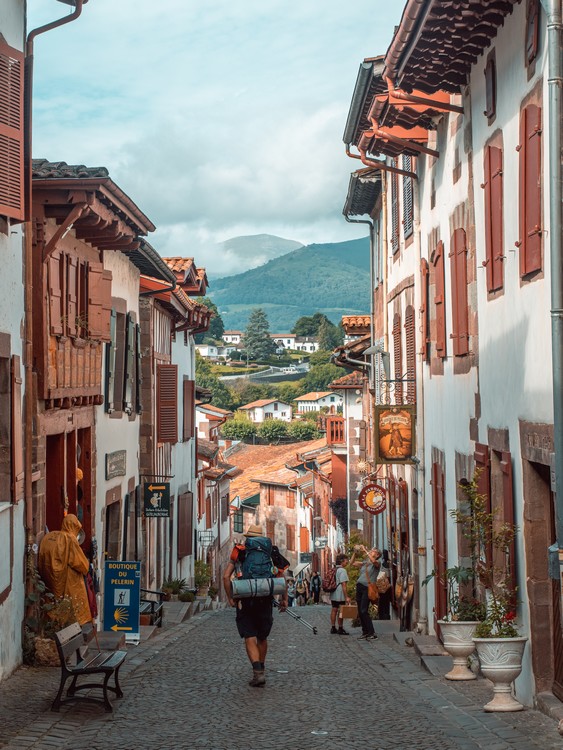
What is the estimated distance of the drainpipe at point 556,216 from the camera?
8.27 m

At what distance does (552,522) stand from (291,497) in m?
58.7

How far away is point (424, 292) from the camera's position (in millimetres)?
17734

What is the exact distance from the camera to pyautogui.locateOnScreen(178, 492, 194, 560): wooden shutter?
30.0 metres

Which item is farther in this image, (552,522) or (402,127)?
(402,127)

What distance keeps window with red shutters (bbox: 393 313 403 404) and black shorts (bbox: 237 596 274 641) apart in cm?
952

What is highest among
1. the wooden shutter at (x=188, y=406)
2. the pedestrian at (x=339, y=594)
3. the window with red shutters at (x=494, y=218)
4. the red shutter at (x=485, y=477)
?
the window with red shutters at (x=494, y=218)

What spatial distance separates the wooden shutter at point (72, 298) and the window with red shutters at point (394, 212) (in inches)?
311

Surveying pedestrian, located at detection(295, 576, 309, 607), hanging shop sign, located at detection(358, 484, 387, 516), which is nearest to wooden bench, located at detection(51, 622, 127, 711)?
hanging shop sign, located at detection(358, 484, 387, 516)

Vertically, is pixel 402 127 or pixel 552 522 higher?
pixel 402 127

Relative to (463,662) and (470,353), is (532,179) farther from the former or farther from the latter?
(463,662)

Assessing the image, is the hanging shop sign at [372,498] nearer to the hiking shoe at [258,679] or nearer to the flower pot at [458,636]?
the flower pot at [458,636]

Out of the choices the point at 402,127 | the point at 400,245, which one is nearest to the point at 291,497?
the point at 400,245

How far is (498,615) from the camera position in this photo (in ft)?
32.5

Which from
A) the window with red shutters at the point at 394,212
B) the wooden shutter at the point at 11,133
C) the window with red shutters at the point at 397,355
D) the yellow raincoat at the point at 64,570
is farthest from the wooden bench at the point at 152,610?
the wooden shutter at the point at 11,133
